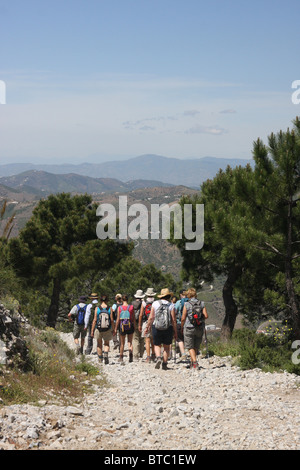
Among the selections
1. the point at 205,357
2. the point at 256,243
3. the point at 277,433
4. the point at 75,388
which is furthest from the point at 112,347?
the point at 277,433

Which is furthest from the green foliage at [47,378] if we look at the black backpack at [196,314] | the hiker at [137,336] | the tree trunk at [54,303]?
the tree trunk at [54,303]

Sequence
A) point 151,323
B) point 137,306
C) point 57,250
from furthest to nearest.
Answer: point 57,250
point 137,306
point 151,323

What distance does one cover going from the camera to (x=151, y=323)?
11.7 metres

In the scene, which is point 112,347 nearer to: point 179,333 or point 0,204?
point 179,333

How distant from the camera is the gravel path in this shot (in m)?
5.81

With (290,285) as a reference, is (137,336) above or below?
below

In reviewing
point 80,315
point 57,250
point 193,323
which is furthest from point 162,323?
point 57,250

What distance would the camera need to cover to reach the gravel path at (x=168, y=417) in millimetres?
5812

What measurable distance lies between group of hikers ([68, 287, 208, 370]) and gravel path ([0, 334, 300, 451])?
1206 millimetres

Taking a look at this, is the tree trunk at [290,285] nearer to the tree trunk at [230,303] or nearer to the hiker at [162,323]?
the hiker at [162,323]

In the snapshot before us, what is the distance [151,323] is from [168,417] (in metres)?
4.78

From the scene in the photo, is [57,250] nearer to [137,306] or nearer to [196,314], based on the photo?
[137,306]

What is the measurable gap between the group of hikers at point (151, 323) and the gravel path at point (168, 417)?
1206mm

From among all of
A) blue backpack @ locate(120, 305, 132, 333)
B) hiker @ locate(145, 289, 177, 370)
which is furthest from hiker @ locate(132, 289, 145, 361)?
hiker @ locate(145, 289, 177, 370)
